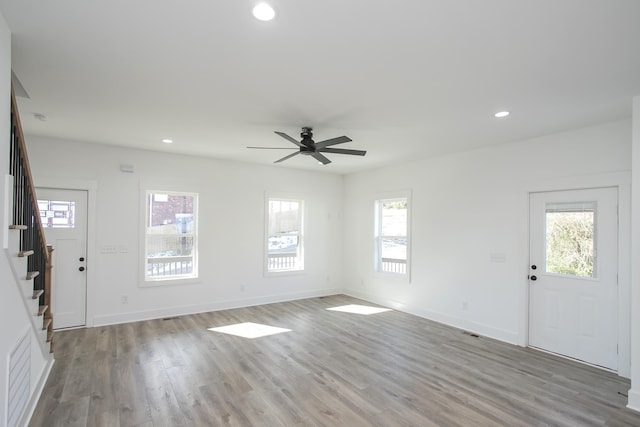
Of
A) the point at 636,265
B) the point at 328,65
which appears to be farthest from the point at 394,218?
the point at 328,65

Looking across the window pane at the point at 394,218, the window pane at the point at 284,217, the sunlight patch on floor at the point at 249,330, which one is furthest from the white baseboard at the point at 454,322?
the sunlight patch on floor at the point at 249,330

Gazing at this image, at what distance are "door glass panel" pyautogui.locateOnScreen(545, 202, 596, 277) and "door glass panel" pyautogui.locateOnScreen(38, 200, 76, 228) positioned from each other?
6.62m

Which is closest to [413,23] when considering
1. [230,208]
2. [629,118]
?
[629,118]

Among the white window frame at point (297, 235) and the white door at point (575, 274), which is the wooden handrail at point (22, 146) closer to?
the white window frame at point (297, 235)

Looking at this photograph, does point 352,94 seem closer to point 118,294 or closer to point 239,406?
point 239,406

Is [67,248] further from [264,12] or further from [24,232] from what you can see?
[264,12]

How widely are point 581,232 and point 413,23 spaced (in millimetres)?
3499

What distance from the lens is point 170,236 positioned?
5613mm

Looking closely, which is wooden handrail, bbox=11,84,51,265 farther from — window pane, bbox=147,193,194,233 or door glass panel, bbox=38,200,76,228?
window pane, bbox=147,193,194,233

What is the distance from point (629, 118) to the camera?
3.51 metres

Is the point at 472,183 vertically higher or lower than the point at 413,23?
lower

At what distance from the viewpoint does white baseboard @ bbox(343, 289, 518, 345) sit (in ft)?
14.8

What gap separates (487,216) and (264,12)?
4.25 metres

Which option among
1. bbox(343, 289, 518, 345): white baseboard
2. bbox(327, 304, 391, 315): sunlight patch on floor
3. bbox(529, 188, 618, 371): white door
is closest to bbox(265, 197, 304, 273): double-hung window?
bbox(327, 304, 391, 315): sunlight patch on floor
